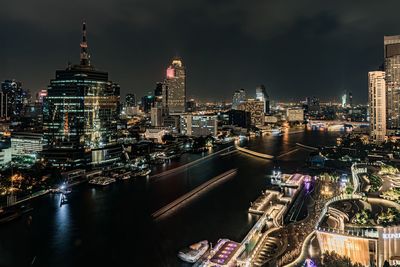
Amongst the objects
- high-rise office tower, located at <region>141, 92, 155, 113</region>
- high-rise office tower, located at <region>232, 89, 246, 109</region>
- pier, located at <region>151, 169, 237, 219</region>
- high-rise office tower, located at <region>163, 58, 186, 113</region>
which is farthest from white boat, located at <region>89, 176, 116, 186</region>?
high-rise office tower, located at <region>232, 89, 246, 109</region>

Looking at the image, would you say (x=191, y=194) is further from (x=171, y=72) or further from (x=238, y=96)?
(x=238, y=96)

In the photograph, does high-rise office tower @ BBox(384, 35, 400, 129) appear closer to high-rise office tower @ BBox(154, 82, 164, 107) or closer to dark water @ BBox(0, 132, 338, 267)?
dark water @ BBox(0, 132, 338, 267)

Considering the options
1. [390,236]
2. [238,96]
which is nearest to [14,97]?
[238,96]

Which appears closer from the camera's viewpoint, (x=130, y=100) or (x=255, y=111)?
(x=255, y=111)

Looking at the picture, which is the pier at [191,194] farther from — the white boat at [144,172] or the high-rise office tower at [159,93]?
the high-rise office tower at [159,93]

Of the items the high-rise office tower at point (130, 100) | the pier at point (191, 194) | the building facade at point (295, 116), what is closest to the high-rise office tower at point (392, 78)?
the pier at point (191, 194)

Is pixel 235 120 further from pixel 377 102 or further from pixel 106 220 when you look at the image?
pixel 106 220
